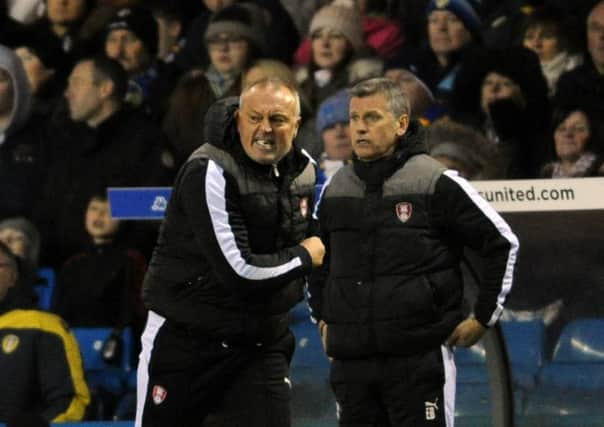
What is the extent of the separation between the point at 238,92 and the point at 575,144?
7.28 ft

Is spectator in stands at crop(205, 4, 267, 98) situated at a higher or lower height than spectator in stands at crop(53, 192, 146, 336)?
higher

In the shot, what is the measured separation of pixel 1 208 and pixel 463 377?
380cm

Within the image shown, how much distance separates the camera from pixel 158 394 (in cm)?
650

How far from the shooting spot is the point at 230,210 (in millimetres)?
6301

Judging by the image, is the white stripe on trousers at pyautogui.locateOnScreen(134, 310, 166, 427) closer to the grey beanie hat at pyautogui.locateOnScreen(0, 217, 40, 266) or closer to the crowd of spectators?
the crowd of spectators

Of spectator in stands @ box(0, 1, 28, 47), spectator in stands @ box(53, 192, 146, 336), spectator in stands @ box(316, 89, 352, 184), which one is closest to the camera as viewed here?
spectator in stands @ box(316, 89, 352, 184)

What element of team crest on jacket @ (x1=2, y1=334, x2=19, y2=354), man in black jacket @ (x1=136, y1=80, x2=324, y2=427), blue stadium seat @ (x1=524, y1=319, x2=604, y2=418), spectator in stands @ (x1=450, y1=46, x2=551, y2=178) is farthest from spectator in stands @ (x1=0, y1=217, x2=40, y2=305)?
man in black jacket @ (x1=136, y1=80, x2=324, y2=427)

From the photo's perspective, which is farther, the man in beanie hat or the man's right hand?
the man in beanie hat

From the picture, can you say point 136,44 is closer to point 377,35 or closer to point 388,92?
point 377,35

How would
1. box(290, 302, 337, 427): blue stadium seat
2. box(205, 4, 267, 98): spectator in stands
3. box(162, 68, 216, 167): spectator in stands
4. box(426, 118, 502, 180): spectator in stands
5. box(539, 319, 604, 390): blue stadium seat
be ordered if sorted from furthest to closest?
box(205, 4, 267, 98): spectator in stands < box(162, 68, 216, 167): spectator in stands < box(426, 118, 502, 180): spectator in stands < box(290, 302, 337, 427): blue stadium seat < box(539, 319, 604, 390): blue stadium seat

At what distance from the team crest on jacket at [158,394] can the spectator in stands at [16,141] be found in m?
4.50

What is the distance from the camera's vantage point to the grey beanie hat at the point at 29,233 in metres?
10.3

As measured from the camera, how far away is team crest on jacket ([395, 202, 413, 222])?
6609mm

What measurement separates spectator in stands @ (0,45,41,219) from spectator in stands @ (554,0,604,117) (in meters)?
3.44
